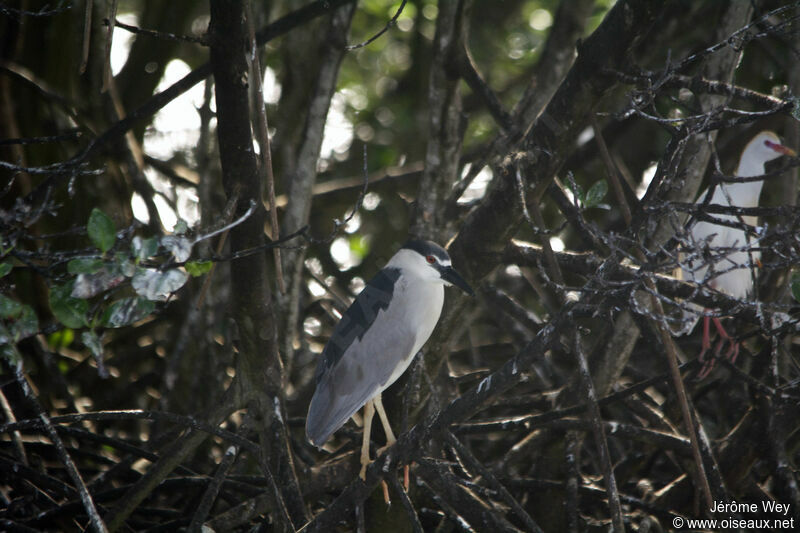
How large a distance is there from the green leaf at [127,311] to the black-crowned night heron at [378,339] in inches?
52.1

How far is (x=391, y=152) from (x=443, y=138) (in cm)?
192

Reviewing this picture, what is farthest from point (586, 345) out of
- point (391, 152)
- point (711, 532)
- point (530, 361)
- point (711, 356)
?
point (530, 361)

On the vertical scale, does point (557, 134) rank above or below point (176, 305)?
above

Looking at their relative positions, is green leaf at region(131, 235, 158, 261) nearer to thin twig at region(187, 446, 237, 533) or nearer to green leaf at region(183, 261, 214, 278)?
green leaf at region(183, 261, 214, 278)

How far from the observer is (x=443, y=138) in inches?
139

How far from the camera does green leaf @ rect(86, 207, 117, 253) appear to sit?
5.55 ft

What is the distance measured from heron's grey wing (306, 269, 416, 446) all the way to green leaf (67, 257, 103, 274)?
4.83 ft

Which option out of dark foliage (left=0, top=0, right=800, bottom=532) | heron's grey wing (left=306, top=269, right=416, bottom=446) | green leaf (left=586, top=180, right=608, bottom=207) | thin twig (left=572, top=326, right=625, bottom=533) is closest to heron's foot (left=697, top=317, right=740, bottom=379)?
dark foliage (left=0, top=0, right=800, bottom=532)

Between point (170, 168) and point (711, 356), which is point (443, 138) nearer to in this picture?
point (711, 356)

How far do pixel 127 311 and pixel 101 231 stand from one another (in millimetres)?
216

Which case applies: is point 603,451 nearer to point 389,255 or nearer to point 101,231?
point 101,231

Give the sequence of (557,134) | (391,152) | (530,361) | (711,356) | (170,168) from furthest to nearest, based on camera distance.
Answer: (391,152) → (170,168) → (711,356) → (557,134) → (530,361)

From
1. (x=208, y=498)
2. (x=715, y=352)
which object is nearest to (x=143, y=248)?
(x=208, y=498)

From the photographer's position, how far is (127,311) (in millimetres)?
1764
